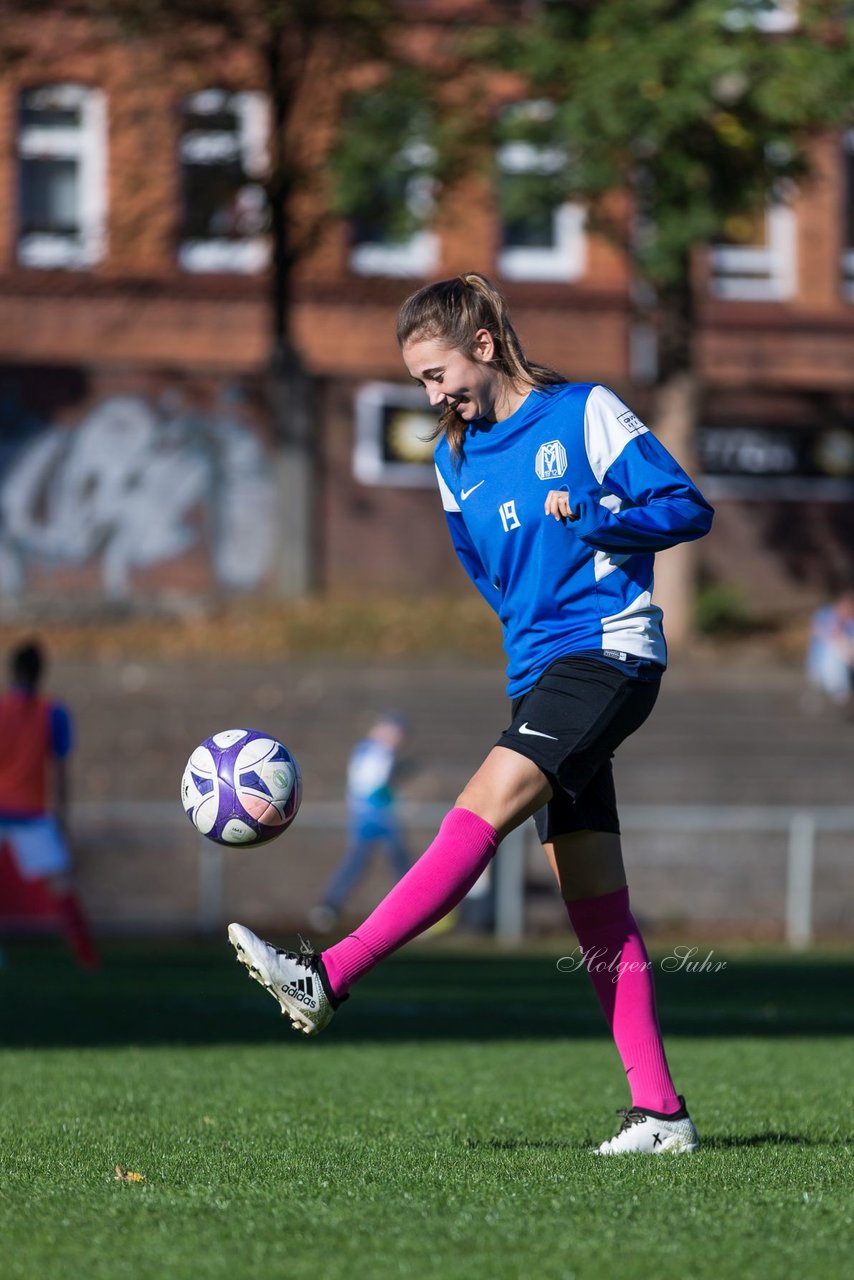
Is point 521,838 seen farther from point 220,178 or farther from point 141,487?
point 141,487

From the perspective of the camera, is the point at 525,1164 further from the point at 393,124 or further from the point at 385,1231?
the point at 393,124

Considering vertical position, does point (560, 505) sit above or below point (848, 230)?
below

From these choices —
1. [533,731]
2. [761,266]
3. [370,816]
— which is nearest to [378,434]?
[761,266]

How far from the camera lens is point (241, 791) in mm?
5590

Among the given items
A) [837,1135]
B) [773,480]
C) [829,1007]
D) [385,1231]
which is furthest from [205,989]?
[773,480]

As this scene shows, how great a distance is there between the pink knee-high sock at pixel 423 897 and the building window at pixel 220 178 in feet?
74.7

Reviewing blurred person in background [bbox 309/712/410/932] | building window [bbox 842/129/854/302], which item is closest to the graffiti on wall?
blurred person in background [bbox 309/712/410/932]

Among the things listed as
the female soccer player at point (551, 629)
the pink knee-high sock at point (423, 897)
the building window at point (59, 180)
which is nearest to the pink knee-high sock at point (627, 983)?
the female soccer player at point (551, 629)

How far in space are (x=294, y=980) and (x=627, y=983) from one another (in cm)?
106

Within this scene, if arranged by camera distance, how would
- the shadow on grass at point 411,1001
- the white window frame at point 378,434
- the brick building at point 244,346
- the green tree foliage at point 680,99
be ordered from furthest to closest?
1. the white window frame at point 378,434
2. the brick building at point 244,346
3. the green tree foliage at point 680,99
4. the shadow on grass at point 411,1001

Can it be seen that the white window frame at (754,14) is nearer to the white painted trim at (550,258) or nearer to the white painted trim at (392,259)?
the white painted trim at (550,258)

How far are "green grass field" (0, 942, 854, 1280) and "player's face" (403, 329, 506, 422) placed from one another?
74.4 inches

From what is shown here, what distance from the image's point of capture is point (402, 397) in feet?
97.8

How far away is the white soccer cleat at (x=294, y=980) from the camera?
4699 mm
